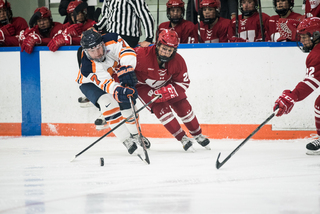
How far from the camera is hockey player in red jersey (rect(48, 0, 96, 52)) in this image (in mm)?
3938

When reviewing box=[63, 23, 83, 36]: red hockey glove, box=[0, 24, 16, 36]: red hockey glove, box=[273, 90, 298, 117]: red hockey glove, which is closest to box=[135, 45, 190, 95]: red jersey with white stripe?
box=[273, 90, 298, 117]: red hockey glove

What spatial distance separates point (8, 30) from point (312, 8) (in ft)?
11.3

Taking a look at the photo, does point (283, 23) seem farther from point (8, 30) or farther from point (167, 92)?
point (8, 30)

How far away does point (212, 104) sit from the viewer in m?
3.64

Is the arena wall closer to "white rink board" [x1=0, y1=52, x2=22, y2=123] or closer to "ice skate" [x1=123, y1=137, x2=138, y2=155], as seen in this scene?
"white rink board" [x1=0, y1=52, x2=22, y2=123]

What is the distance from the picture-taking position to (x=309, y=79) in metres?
2.49

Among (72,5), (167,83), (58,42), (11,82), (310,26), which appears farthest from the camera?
(72,5)

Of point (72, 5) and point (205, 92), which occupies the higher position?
point (72, 5)

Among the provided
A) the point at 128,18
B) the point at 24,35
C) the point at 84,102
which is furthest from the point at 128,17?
the point at 24,35

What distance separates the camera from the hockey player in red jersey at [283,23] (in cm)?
351

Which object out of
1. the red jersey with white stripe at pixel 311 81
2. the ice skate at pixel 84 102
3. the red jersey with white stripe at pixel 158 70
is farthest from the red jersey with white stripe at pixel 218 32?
the red jersey with white stripe at pixel 311 81

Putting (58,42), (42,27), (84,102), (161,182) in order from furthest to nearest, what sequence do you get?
(42,27) → (58,42) → (84,102) → (161,182)

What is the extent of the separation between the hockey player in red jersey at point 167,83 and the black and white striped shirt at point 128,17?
0.70m

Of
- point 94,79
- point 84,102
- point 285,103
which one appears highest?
point 94,79
